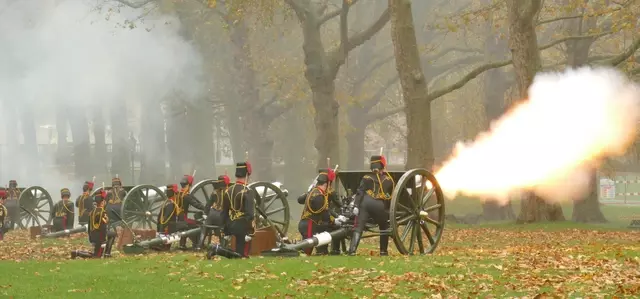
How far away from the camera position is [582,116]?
28859 millimetres

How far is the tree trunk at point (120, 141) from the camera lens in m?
60.7

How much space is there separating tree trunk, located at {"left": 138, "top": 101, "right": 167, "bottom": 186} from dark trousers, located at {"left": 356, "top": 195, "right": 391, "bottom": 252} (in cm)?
3789

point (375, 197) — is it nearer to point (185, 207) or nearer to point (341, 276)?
point (341, 276)

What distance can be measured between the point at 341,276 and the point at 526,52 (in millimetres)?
18526

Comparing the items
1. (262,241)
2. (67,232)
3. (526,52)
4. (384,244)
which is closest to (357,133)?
(526,52)

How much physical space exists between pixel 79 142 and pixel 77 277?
49006mm

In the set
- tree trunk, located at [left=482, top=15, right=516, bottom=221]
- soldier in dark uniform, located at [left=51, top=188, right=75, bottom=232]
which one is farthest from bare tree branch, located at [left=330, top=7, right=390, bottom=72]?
soldier in dark uniform, located at [left=51, top=188, right=75, bottom=232]

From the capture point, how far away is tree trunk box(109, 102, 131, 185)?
60659mm

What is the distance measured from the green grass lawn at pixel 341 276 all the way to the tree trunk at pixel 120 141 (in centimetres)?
3936

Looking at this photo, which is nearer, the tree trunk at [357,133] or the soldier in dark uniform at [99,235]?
the soldier in dark uniform at [99,235]

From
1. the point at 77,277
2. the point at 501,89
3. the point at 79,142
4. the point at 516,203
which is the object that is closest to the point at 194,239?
the point at 77,277

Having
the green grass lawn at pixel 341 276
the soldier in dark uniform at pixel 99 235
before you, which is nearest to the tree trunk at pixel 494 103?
the soldier in dark uniform at pixel 99 235

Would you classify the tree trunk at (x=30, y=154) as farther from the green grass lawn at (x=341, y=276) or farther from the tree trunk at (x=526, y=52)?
the green grass lawn at (x=341, y=276)

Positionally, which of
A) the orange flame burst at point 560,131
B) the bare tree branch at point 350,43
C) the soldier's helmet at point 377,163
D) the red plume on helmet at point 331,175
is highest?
the bare tree branch at point 350,43
